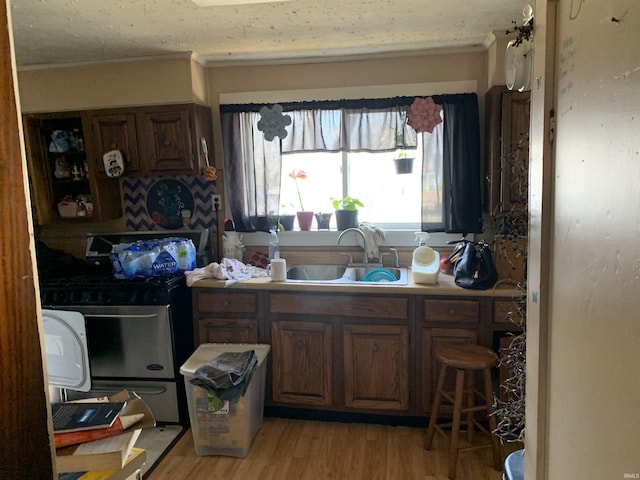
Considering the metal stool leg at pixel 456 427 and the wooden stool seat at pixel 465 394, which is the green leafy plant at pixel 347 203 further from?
the metal stool leg at pixel 456 427

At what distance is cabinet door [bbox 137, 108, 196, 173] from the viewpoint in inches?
117

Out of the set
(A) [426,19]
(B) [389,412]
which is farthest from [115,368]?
(A) [426,19]

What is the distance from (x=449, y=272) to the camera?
2859mm

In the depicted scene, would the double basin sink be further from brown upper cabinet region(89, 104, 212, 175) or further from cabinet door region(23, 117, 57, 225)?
cabinet door region(23, 117, 57, 225)

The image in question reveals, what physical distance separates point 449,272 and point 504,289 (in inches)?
16.6

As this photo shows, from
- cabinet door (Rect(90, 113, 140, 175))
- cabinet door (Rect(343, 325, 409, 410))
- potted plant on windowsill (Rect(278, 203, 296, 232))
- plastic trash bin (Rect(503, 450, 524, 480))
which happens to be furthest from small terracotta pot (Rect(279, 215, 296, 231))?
plastic trash bin (Rect(503, 450, 524, 480))

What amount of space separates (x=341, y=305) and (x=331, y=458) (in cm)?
81

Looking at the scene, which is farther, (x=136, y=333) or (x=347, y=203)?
(x=347, y=203)

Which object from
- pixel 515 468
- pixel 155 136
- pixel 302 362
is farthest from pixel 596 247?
pixel 155 136

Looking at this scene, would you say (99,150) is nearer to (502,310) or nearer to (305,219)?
(305,219)

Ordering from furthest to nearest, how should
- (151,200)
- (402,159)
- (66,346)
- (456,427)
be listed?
1. (151,200)
2. (402,159)
3. (456,427)
4. (66,346)

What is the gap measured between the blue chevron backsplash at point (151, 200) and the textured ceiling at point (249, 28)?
83cm

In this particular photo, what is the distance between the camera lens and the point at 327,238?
10.4ft

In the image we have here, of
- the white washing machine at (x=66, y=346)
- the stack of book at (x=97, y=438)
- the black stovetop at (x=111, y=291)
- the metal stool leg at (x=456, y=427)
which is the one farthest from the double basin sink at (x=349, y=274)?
the stack of book at (x=97, y=438)
